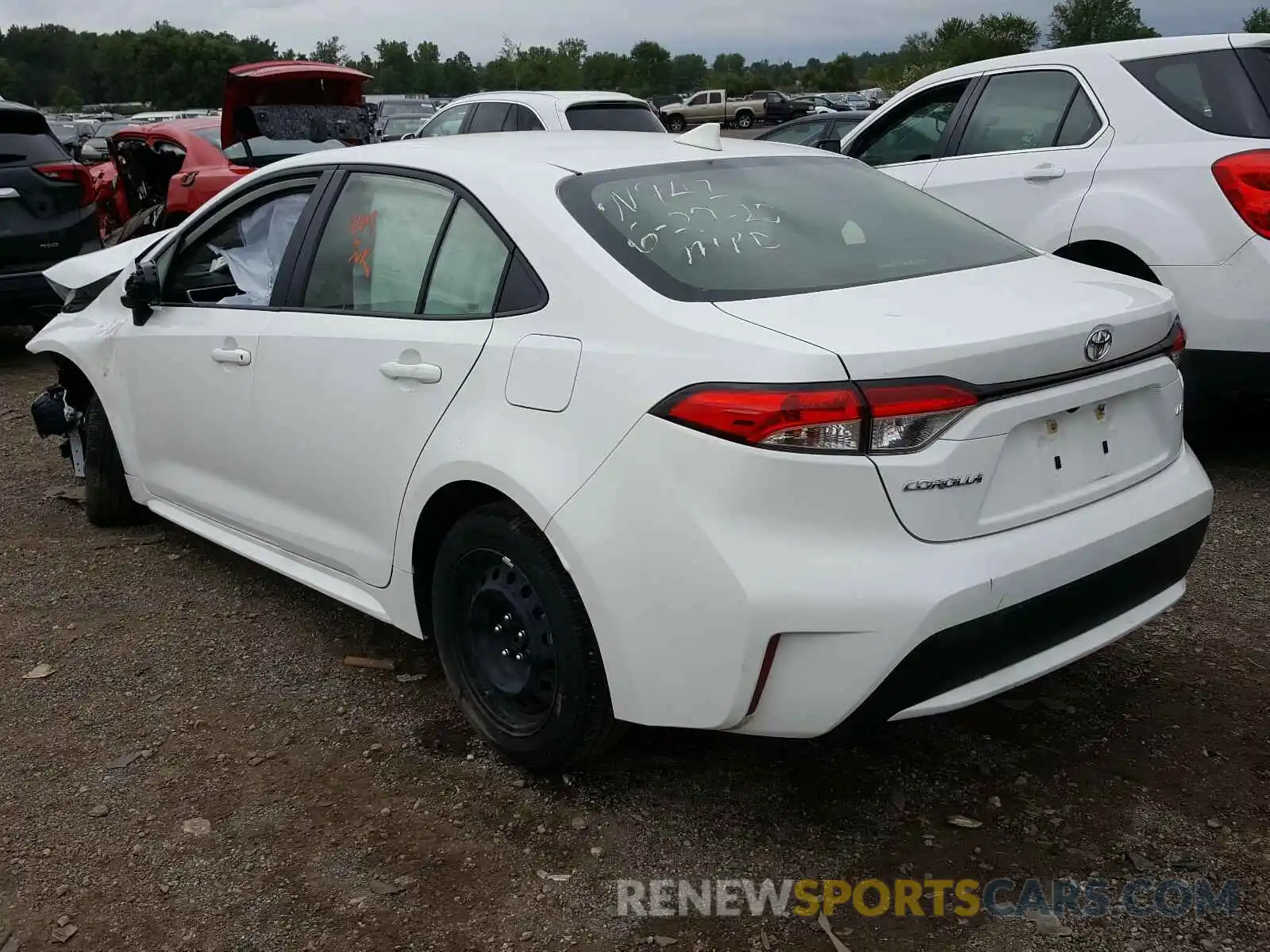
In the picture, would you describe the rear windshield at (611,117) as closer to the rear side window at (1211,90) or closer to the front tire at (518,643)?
the rear side window at (1211,90)

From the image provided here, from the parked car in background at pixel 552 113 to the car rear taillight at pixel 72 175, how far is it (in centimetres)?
278

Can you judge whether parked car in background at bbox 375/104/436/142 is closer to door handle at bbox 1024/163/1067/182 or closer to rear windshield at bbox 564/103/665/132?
rear windshield at bbox 564/103/665/132

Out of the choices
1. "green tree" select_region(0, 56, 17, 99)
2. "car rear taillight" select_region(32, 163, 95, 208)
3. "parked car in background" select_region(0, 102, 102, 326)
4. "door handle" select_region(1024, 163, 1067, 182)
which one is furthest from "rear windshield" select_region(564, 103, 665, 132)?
"green tree" select_region(0, 56, 17, 99)

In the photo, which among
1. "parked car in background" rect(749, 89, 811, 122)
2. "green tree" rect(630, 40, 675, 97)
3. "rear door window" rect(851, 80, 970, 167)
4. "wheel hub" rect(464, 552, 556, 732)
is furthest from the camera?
"green tree" rect(630, 40, 675, 97)

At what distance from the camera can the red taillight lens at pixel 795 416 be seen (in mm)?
2266

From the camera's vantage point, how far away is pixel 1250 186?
4547mm

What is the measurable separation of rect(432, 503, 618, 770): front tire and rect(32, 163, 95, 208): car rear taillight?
6.50 m

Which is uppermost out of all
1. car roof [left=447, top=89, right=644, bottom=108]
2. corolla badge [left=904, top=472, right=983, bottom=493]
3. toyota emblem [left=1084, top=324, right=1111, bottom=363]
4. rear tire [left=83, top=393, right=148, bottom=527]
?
car roof [left=447, top=89, right=644, bottom=108]

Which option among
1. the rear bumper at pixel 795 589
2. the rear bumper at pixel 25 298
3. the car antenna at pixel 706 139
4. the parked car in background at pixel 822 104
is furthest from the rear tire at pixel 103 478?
the parked car in background at pixel 822 104

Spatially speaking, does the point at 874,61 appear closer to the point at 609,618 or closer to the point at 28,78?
the point at 28,78

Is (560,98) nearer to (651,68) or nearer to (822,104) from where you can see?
(822,104)

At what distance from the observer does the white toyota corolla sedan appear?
2.31 m

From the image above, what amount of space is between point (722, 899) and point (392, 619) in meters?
1.26

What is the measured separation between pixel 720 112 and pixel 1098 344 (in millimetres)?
46643
